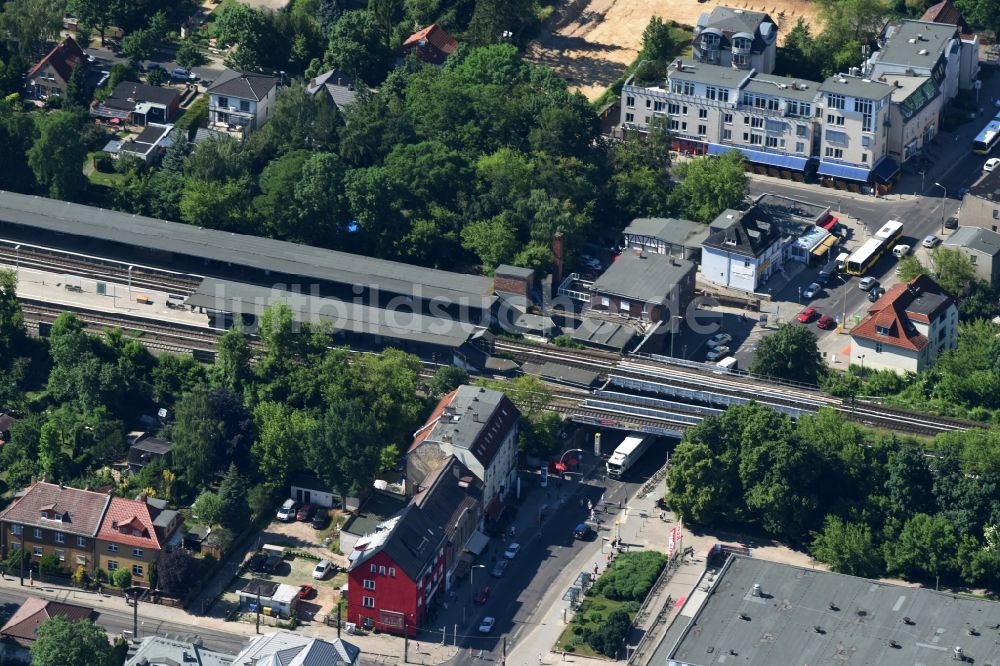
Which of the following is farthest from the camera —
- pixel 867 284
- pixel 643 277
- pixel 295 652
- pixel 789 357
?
pixel 867 284

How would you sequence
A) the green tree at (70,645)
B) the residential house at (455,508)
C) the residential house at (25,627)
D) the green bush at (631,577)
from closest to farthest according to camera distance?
the green tree at (70,645) → the residential house at (25,627) → the green bush at (631,577) → the residential house at (455,508)

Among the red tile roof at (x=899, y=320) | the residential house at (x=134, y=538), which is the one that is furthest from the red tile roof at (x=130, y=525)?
the red tile roof at (x=899, y=320)

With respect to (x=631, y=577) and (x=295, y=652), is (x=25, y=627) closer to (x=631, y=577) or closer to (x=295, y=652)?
(x=295, y=652)

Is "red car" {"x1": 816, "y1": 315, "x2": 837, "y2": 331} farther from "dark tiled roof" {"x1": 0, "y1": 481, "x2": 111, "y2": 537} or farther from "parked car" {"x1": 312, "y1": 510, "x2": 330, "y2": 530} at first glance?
"dark tiled roof" {"x1": 0, "y1": 481, "x2": 111, "y2": 537}

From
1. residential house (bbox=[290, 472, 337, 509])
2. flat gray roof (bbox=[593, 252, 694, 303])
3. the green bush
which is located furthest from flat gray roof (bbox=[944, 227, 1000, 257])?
residential house (bbox=[290, 472, 337, 509])

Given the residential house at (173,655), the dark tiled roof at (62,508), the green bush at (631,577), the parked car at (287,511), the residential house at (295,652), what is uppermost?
the dark tiled roof at (62,508)

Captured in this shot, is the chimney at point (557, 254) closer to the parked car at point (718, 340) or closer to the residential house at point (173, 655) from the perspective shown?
the parked car at point (718, 340)

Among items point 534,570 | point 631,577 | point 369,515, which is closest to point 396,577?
point 369,515

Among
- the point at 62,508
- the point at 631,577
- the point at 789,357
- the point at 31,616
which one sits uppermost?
the point at 789,357
